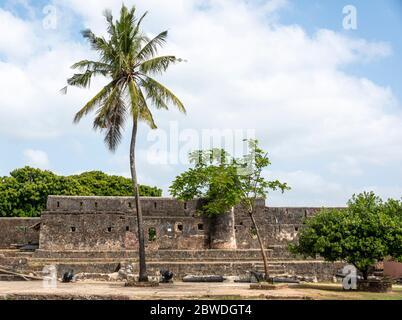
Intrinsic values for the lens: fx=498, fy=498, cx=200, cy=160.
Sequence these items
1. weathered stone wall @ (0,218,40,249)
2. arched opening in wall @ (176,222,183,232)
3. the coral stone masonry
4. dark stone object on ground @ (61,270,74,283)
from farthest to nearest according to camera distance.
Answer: weathered stone wall @ (0,218,40,249) → arched opening in wall @ (176,222,183,232) → the coral stone masonry → dark stone object on ground @ (61,270,74,283)

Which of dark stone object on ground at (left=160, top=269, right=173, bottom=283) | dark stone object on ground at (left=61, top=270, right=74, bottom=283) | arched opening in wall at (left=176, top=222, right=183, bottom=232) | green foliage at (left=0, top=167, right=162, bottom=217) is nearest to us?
dark stone object on ground at (left=160, top=269, right=173, bottom=283)

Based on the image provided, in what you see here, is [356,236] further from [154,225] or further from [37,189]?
[37,189]

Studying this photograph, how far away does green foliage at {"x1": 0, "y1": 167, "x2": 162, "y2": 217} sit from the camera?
39.4 m

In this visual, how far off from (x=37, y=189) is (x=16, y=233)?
9107mm

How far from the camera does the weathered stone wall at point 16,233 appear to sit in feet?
103

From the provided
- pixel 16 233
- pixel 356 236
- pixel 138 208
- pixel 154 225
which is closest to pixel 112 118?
pixel 138 208

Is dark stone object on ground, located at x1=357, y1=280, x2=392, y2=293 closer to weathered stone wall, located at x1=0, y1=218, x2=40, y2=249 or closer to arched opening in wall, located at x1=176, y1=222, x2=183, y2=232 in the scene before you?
arched opening in wall, located at x1=176, y1=222, x2=183, y2=232

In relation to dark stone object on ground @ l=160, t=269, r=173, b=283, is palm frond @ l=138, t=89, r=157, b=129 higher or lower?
higher

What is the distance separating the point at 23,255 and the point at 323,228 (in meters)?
16.8

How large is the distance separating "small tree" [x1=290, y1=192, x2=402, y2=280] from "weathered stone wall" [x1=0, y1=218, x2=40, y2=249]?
20.3 meters

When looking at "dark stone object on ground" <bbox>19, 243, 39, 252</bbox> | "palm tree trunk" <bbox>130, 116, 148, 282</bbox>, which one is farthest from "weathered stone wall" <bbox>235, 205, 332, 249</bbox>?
"palm tree trunk" <bbox>130, 116, 148, 282</bbox>
